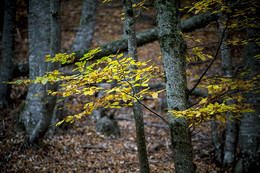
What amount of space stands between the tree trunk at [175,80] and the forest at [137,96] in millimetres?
12

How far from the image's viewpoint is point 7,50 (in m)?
5.46

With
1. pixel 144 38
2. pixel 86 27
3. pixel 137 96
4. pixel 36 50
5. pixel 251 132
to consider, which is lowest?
pixel 251 132

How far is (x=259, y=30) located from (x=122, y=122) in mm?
4963

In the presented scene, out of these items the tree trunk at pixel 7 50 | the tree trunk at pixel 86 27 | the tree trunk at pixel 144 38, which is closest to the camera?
the tree trunk at pixel 144 38

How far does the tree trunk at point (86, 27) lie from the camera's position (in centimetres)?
661

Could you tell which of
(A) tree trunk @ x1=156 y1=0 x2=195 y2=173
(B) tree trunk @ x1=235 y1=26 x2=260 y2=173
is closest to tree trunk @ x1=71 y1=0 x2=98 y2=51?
(A) tree trunk @ x1=156 y1=0 x2=195 y2=173

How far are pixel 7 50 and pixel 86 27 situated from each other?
2.96 m

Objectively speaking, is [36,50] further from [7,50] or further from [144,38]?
[144,38]

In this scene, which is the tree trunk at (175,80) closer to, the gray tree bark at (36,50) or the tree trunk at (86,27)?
the gray tree bark at (36,50)

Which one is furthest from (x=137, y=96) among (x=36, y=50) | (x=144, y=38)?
(x=36, y=50)

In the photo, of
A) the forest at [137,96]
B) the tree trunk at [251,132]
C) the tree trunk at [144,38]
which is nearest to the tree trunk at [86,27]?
the forest at [137,96]

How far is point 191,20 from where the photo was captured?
205 inches

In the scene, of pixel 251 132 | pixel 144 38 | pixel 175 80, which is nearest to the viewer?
pixel 175 80

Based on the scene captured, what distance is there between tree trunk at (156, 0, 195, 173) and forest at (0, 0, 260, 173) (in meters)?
0.01
